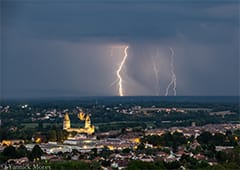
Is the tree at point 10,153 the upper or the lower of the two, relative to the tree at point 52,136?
upper

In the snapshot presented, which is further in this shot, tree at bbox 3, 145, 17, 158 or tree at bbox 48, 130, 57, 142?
tree at bbox 48, 130, 57, 142

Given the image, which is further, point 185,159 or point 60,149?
point 60,149

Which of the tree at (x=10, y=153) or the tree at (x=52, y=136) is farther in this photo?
the tree at (x=52, y=136)

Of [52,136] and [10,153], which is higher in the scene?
[10,153]

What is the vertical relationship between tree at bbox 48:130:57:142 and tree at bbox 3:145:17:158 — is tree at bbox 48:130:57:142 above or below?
below

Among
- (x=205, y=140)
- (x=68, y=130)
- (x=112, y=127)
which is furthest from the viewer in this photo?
(x=112, y=127)

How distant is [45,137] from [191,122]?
904 centimetres

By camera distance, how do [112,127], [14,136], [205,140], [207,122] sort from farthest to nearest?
1. [207,122]
2. [112,127]
3. [14,136]
4. [205,140]

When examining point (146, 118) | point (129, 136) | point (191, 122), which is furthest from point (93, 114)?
point (129, 136)

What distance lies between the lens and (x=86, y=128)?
17.6m

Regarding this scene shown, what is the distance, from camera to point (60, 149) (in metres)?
11.9

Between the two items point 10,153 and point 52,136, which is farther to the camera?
point 52,136

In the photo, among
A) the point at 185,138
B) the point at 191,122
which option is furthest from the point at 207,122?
the point at 185,138

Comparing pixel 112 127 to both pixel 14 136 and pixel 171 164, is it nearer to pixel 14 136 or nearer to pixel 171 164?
pixel 14 136
